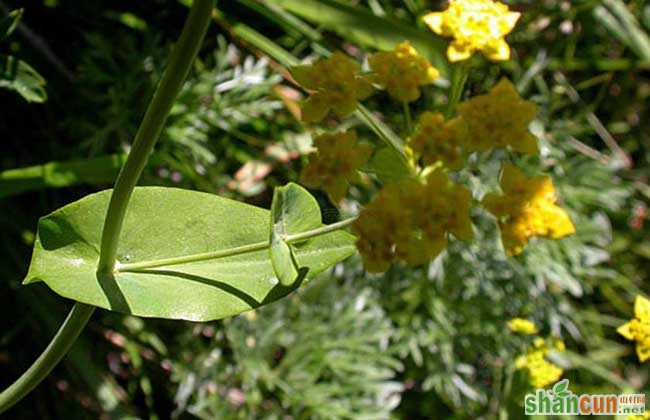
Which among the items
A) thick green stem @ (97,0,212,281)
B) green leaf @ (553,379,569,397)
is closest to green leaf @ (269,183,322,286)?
thick green stem @ (97,0,212,281)

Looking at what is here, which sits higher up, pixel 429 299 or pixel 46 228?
pixel 46 228

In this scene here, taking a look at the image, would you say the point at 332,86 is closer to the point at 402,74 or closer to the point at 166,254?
the point at 402,74

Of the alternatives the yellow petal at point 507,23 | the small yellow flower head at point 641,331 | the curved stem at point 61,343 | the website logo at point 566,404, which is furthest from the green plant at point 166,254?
the website logo at point 566,404

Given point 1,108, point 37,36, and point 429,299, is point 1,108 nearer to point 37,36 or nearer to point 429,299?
point 37,36

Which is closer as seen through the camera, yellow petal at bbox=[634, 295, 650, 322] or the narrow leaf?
yellow petal at bbox=[634, 295, 650, 322]

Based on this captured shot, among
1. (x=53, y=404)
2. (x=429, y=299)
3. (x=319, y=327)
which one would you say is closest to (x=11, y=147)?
(x=53, y=404)

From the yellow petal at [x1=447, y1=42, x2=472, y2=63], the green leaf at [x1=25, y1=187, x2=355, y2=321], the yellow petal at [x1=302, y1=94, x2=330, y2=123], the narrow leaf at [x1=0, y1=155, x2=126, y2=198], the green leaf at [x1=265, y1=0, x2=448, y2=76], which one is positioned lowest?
the narrow leaf at [x1=0, y1=155, x2=126, y2=198]

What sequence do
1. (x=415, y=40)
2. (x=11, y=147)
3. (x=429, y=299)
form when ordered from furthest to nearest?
(x=429, y=299) < (x=11, y=147) < (x=415, y=40)

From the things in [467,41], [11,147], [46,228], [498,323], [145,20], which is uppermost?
[467,41]

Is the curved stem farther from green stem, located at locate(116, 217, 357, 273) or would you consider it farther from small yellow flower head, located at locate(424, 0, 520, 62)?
small yellow flower head, located at locate(424, 0, 520, 62)
